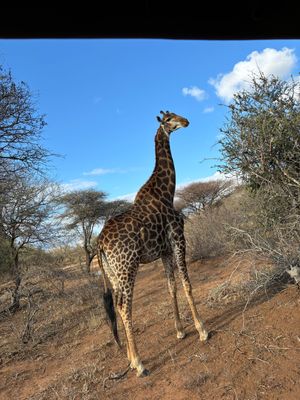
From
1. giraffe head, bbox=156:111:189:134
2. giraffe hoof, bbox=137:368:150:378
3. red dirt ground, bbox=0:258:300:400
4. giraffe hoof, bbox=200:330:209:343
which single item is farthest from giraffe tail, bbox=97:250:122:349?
giraffe head, bbox=156:111:189:134

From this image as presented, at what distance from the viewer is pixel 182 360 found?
179 inches

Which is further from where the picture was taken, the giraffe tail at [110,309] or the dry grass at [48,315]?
the dry grass at [48,315]

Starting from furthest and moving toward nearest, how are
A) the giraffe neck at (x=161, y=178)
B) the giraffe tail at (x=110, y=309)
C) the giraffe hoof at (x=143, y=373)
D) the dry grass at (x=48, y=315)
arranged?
the dry grass at (x=48, y=315)
the giraffe neck at (x=161, y=178)
the giraffe tail at (x=110, y=309)
the giraffe hoof at (x=143, y=373)

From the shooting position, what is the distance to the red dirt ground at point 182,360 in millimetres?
3842

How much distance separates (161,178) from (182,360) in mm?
2477

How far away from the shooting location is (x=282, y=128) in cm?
507

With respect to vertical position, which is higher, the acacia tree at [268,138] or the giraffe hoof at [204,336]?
the acacia tree at [268,138]

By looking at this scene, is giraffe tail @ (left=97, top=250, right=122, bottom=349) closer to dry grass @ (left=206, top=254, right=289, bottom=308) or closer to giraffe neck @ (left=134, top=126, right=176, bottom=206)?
giraffe neck @ (left=134, top=126, right=176, bottom=206)

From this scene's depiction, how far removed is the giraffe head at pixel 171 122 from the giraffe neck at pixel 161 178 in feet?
0.22

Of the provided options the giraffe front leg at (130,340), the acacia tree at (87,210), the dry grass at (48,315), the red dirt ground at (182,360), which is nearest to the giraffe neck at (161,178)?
the giraffe front leg at (130,340)

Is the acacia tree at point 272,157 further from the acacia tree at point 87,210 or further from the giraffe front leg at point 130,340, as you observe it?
the acacia tree at point 87,210

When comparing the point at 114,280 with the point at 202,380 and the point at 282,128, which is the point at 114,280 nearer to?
the point at 202,380

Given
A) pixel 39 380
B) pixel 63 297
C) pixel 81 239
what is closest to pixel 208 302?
pixel 39 380

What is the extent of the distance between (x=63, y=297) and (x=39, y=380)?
4388mm
